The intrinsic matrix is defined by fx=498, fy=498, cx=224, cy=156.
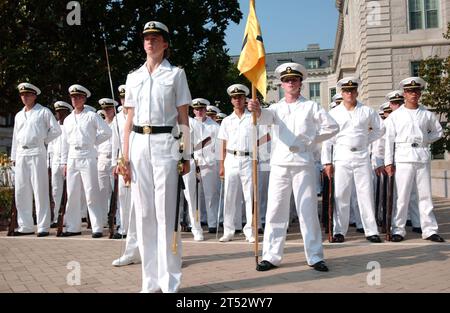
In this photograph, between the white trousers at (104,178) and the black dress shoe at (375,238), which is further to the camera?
the white trousers at (104,178)

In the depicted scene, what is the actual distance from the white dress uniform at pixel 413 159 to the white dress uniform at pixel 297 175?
282 cm

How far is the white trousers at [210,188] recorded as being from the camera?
10.4 meters

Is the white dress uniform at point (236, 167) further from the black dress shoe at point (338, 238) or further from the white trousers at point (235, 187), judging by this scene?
the black dress shoe at point (338, 238)

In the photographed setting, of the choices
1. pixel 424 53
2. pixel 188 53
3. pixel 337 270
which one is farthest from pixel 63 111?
pixel 424 53

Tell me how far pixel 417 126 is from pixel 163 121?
5227 millimetres

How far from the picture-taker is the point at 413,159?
334 inches

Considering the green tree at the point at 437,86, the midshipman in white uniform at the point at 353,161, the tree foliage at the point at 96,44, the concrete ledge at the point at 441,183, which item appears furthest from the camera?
the tree foliage at the point at 96,44

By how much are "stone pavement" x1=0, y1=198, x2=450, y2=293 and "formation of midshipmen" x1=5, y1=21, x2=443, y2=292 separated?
36 cm

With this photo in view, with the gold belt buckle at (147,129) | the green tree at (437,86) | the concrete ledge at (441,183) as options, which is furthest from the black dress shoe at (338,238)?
the green tree at (437,86)

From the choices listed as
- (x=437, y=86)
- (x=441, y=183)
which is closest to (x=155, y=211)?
(x=441, y=183)

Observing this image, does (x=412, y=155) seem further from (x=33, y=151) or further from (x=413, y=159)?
(x=33, y=151)

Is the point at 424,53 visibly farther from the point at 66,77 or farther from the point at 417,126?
the point at 417,126

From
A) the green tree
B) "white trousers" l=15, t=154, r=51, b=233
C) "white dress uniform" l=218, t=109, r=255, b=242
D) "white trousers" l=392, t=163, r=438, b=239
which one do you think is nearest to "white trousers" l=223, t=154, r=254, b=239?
"white dress uniform" l=218, t=109, r=255, b=242

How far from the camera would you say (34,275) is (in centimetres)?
609
